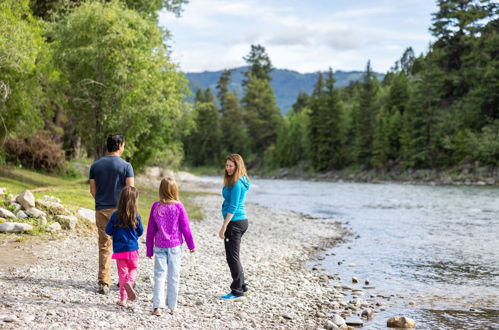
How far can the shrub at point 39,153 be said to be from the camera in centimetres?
2853

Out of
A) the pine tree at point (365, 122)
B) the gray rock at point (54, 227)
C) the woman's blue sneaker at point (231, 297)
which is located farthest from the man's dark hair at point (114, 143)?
the pine tree at point (365, 122)

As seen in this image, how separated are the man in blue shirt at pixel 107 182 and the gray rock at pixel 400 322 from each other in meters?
4.75

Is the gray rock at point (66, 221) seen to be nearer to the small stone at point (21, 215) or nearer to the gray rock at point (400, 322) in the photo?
the small stone at point (21, 215)

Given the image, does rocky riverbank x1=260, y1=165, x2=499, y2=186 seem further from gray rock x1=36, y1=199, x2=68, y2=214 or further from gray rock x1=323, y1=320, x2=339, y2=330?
gray rock x1=323, y1=320, x2=339, y2=330

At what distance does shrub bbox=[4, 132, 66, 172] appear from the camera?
28531 millimetres

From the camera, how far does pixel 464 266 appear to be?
1358cm

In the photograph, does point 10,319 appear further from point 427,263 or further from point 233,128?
point 233,128

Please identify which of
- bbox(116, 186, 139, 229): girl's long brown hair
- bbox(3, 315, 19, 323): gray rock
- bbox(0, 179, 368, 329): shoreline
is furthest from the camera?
bbox(116, 186, 139, 229): girl's long brown hair

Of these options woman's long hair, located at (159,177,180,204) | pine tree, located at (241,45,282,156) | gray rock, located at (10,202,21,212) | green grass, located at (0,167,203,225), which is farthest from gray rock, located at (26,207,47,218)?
pine tree, located at (241,45,282,156)

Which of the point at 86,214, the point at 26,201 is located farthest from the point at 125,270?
the point at 86,214

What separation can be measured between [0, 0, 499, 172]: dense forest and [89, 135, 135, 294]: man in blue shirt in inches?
444

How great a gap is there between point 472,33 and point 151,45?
6194cm

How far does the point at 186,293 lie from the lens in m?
8.40

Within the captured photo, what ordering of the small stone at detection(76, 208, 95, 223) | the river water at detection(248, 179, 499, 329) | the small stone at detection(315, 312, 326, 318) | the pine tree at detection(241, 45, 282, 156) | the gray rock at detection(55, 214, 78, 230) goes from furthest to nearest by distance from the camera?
the pine tree at detection(241, 45, 282, 156) < the small stone at detection(76, 208, 95, 223) < the gray rock at detection(55, 214, 78, 230) < the river water at detection(248, 179, 499, 329) < the small stone at detection(315, 312, 326, 318)
